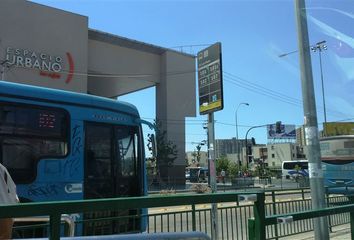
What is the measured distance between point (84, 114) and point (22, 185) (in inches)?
71.9

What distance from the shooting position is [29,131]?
7957 millimetres

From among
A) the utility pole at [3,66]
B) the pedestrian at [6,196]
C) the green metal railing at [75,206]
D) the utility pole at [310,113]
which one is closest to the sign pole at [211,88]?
the utility pole at [310,113]

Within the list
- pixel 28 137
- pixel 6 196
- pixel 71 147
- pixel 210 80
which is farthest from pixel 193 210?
pixel 6 196

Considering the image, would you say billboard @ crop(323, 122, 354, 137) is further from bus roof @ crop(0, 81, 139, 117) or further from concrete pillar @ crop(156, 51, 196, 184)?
bus roof @ crop(0, 81, 139, 117)

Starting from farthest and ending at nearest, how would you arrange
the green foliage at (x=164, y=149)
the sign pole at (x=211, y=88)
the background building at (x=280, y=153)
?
1. the background building at (x=280, y=153)
2. the green foliage at (x=164, y=149)
3. the sign pole at (x=211, y=88)

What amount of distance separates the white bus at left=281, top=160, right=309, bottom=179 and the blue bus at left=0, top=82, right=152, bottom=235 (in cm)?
6194

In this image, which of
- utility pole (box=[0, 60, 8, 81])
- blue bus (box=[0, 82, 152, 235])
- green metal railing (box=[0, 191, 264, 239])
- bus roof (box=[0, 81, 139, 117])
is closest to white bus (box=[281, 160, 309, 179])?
utility pole (box=[0, 60, 8, 81])

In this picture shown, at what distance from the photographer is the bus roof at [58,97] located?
786cm

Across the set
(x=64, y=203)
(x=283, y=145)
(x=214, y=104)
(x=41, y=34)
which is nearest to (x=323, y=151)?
(x=214, y=104)

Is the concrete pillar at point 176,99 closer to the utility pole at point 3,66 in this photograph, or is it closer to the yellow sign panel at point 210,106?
the utility pole at point 3,66

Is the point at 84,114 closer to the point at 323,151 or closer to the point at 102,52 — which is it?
the point at 323,151

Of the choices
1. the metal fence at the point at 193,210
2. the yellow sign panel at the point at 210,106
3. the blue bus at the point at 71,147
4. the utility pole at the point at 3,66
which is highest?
the utility pole at the point at 3,66

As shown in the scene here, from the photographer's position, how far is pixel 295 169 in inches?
2867

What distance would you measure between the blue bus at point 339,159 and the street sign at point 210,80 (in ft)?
49.0
